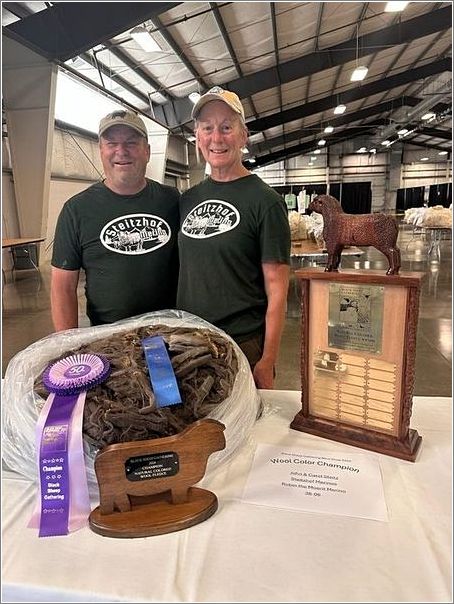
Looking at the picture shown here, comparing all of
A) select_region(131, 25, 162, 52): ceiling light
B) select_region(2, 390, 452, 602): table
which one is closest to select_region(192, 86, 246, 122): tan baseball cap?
select_region(2, 390, 452, 602): table

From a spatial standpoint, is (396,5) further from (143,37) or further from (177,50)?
(177,50)

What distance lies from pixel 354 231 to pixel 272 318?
0.37 meters

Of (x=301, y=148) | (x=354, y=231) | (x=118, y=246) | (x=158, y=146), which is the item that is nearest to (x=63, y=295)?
(x=118, y=246)

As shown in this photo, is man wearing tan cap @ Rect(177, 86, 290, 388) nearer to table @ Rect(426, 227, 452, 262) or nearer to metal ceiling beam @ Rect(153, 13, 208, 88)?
metal ceiling beam @ Rect(153, 13, 208, 88)

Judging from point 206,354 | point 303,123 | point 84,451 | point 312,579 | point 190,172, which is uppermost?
point 303,123

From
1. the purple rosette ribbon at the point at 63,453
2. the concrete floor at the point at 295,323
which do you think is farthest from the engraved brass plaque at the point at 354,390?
the concrete floor at the point at 295,323

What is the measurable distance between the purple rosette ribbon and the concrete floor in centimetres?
88

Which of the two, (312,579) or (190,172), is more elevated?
(190,172)

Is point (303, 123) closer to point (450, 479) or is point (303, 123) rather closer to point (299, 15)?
point (299, 15)

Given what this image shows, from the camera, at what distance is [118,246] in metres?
1.08

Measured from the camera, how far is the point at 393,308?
Result: 0.67 m

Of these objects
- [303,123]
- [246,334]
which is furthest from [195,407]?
[303,123]

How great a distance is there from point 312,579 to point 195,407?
234 millimetres

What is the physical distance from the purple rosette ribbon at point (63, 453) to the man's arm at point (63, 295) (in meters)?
0.61
